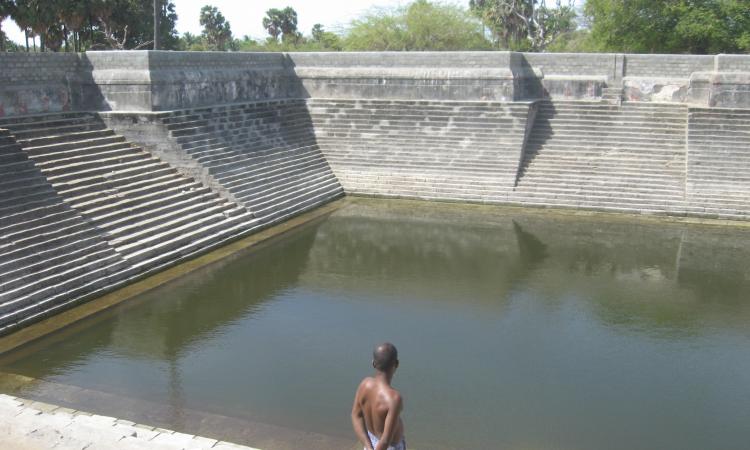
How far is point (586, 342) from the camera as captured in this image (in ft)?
23.9

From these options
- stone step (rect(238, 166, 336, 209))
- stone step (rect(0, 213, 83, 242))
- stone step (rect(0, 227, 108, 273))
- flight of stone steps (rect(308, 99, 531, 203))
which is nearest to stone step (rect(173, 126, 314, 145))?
flight of stone steps (rect(308, 99, 531, 203))

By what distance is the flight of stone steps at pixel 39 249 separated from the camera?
767 centimetres

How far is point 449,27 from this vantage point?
26.5m

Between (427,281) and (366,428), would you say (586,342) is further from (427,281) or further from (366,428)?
(366,428)

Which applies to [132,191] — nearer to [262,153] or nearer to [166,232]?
[166,232]

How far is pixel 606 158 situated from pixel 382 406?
11.5m

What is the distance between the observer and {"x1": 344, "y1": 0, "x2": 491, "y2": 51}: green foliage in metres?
26.5

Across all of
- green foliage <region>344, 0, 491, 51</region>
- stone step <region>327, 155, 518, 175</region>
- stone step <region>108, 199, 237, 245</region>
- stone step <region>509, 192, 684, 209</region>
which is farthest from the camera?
green foliage <region>344, 0, 491, 51</region>

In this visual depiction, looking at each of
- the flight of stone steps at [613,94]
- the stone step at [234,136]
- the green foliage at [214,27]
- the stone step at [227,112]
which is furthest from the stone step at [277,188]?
the green foliage at [214,27]

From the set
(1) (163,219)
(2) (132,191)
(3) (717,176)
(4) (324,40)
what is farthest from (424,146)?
(4) (324,40)

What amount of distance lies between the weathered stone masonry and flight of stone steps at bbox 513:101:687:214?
0.11 feet

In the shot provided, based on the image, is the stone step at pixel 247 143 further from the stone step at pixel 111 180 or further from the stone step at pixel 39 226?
the stone step at pixel 39 226

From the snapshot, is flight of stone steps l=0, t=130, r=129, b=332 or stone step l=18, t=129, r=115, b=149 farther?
stone step l=18, t=129, r=115, b=149

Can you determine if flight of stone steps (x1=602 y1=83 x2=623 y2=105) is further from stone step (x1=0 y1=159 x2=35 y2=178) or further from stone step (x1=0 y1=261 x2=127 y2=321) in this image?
stone step (x1=0 y1=159 x2=35 y2=178)
